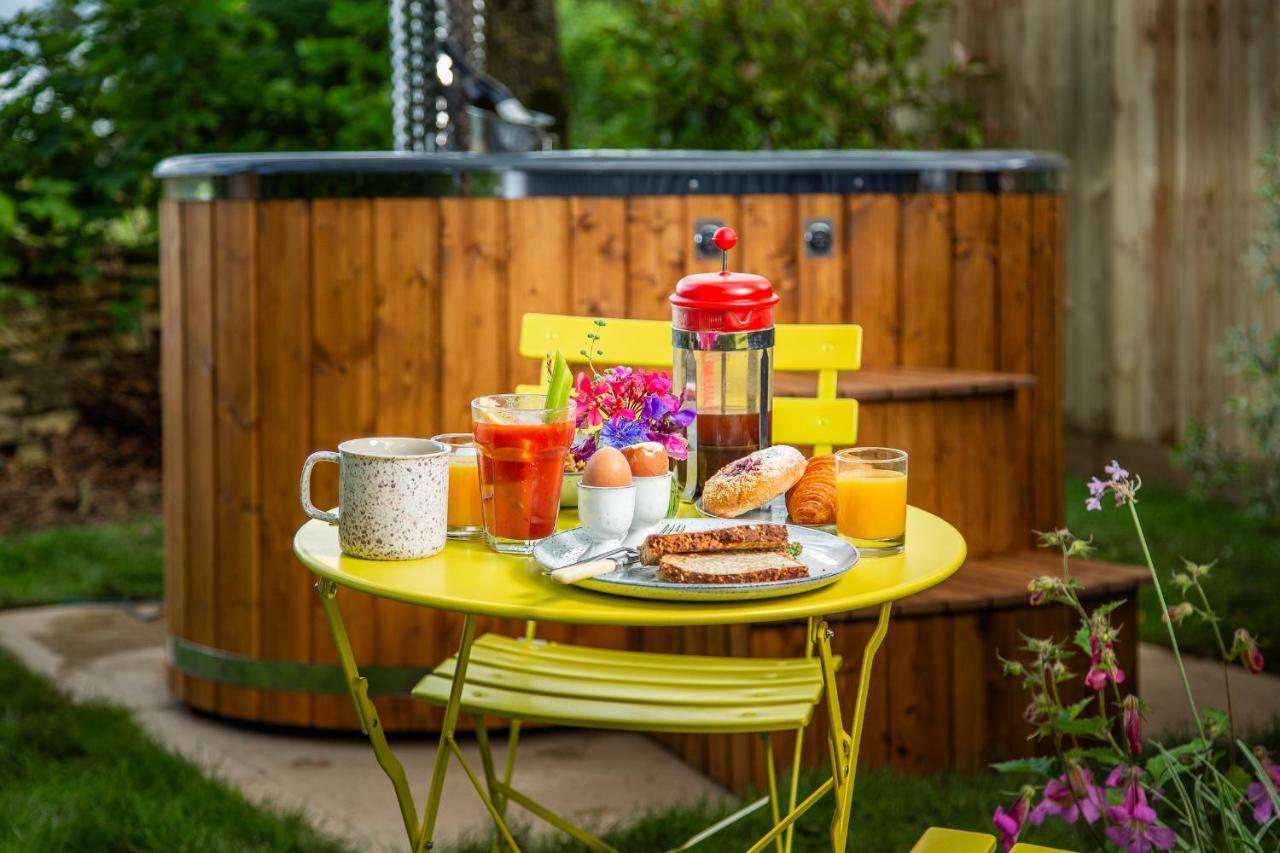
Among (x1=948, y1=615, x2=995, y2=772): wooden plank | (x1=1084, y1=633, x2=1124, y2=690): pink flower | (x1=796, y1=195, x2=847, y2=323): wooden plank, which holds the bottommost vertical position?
(x1=948, y1=615, x2=995, y2=772): wooden plank

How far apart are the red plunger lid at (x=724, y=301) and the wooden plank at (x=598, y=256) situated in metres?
1.45

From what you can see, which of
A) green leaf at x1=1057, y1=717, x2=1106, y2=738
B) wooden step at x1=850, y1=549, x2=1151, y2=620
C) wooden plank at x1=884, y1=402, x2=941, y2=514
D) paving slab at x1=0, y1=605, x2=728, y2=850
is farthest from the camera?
wooden plank at x1=884, y1=402, x2=941, y2=514

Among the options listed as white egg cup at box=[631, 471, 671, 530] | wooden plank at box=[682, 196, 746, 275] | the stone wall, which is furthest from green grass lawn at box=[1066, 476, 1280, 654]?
the stone wall

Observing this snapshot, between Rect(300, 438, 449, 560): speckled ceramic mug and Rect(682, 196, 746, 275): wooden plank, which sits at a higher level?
Rect(682, 196, 746, 275): wooden plank

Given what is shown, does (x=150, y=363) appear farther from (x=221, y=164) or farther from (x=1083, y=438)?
(x=1083, y=438)

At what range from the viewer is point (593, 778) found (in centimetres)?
329

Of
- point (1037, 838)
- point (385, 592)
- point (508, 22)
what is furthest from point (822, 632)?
point (508, 22)

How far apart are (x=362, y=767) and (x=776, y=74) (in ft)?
13.1

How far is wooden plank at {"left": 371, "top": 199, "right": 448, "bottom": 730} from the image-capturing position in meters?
3.45

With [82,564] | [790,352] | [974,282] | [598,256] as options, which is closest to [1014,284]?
[974,282]

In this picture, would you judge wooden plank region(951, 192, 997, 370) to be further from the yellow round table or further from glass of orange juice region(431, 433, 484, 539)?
glass of orange juice region(431, 433, 484, 539)

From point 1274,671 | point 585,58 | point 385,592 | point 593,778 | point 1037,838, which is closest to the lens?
point 385,592

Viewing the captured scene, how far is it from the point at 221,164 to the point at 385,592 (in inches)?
81.5

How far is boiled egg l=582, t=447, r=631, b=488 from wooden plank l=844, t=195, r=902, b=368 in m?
1.90
